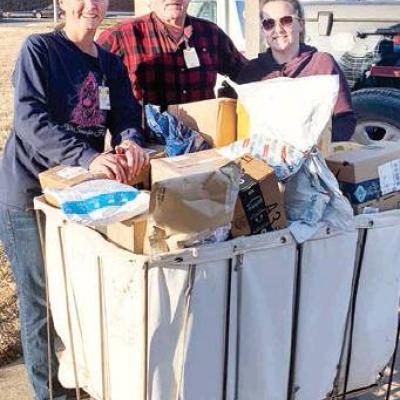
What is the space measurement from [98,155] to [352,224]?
76 centimetres

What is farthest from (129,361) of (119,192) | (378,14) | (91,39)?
(378,14)

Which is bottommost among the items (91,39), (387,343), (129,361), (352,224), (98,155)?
(387,343)

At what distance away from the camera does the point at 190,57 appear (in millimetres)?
3061

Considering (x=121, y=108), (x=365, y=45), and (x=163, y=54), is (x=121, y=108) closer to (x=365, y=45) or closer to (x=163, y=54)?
(x=163, y=54)

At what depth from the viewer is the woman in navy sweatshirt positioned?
2.22 metres

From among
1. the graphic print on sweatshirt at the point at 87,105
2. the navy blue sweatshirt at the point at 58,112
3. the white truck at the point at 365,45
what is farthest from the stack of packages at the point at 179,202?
the white truck at the point at 365,45

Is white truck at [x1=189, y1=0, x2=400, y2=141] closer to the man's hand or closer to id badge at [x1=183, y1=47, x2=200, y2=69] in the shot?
id badge at [x1=183, y1=47, x2=200, y2=69]

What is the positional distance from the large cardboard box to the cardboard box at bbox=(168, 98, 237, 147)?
0.57 metres

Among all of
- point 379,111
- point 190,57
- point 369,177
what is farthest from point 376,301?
point 379,111

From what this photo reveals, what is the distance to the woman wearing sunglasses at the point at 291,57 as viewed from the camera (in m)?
2.72

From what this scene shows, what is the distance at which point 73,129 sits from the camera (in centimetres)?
237

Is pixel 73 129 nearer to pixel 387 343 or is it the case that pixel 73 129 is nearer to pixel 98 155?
pixel 98 155

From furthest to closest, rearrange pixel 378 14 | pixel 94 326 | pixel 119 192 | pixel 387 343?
pixel 378 14 → pixel 387 343 → pixel 94 326 → pixel 119 192

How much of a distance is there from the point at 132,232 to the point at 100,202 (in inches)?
4.7
